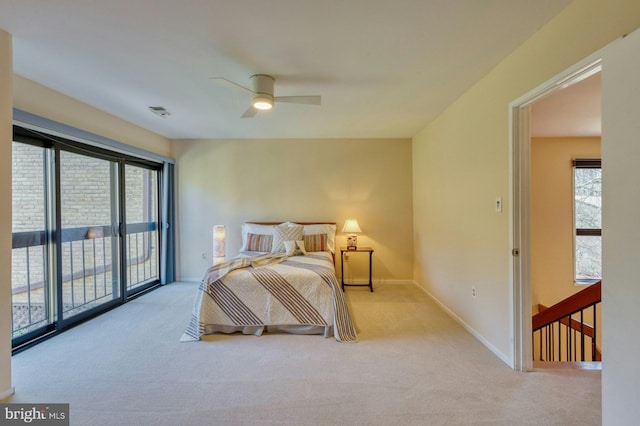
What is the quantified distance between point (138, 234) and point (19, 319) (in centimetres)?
173

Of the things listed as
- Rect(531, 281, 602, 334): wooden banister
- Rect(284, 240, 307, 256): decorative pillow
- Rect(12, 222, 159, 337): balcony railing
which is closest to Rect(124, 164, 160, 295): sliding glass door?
Rect(12, 222, 159, 337): balcony railing

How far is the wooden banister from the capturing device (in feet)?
7.28

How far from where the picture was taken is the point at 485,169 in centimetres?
250

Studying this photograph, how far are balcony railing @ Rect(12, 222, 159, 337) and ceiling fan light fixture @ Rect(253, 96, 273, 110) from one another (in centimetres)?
248

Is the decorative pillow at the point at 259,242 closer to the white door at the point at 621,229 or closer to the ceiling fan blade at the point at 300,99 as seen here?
the ceiling fan blade at the point at 300,99

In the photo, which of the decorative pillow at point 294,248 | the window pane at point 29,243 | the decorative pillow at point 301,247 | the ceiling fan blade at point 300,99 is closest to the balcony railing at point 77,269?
the window pane at point 29,243

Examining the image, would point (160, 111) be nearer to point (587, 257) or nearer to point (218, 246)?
point (218, 246)

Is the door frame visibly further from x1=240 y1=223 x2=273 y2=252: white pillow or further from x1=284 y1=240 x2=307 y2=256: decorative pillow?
x1=240 y1=223 x2=273 y2=252: white pillow

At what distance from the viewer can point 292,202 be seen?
4645mm

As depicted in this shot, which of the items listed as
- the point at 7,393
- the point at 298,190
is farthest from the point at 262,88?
the point at 7,393

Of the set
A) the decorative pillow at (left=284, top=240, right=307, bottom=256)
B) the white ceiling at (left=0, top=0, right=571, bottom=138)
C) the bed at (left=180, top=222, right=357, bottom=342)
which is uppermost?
the white ceiling at (left=0, top=0, right=571, bottom=138)

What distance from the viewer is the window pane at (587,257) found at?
13.1 feet

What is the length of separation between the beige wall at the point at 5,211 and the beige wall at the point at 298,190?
111 inches

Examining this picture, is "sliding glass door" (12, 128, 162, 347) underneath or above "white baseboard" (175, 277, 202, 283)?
above
